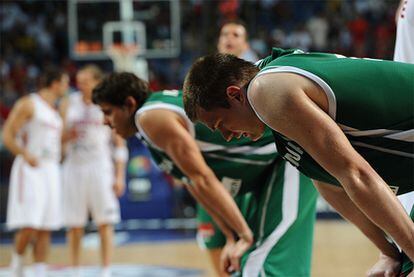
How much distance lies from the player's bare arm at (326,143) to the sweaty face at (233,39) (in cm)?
399

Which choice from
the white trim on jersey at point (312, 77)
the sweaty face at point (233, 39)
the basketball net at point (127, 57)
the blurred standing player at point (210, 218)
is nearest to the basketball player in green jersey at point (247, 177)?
the blurred standing player at point (210, 218)

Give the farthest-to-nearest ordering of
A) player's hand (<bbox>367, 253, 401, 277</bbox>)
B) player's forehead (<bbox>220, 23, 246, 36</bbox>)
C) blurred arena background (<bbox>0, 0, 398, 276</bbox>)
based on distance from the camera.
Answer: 1. blurred arena background (<bbox>0, 0, 398, 276</bbox>)
2. player's forehead (<bbox>220, 23, 246, 36</bbox>)
3. player's hand (<bbox>367, 253, 401, 277</bbox>)

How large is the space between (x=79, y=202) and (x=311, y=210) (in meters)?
4.40

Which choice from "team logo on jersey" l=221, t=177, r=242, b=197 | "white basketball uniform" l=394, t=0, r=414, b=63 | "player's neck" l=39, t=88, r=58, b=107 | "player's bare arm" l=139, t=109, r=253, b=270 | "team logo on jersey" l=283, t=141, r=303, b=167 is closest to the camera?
"team logo on jersey" l=283, t=141, r=303, b=167

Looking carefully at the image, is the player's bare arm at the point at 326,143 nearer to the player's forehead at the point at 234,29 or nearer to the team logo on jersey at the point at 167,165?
the team logo on jersey at the point at 167,165

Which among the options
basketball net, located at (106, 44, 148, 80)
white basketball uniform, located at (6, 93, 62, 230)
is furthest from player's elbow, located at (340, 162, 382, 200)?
basketball net, located at (106, 44, 148, 80)

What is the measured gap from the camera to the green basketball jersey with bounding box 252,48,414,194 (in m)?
2.44

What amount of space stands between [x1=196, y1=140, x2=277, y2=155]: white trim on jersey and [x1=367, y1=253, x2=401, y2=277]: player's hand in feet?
4.60

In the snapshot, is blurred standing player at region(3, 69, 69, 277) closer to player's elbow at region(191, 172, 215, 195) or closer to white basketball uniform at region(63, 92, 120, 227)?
white basketball uniform at region(63, 92, 120, 227)

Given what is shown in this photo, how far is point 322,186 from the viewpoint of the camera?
291cm

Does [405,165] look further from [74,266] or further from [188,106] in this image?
[74,266]

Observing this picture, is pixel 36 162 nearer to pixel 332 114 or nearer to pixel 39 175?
pixel 39 175

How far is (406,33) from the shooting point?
3.54 meters

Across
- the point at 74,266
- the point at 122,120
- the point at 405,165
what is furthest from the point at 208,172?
the point at 74,266
